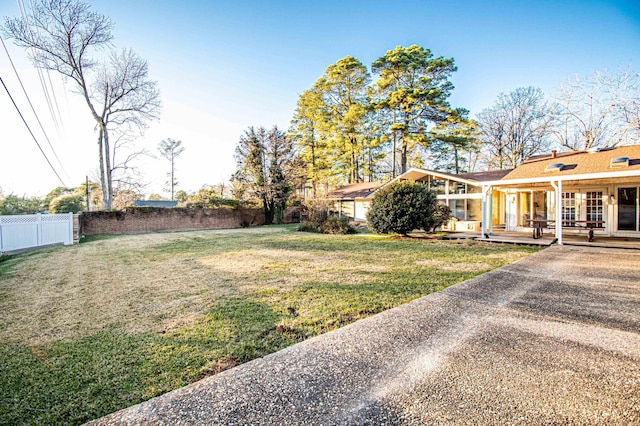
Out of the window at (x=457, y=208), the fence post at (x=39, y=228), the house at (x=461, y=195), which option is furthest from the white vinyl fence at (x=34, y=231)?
the window at (x=457, y=208)

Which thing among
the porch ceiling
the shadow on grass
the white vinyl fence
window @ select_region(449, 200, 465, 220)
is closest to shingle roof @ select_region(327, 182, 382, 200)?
window @ select_region(449, 200, 465, 220)

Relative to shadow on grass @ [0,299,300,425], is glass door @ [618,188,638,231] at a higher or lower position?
higher

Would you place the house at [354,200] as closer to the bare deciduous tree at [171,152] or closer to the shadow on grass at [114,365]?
the shadow on grass at [114,365]

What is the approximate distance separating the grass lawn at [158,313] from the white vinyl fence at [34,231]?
1409mm

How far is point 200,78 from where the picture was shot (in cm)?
1517

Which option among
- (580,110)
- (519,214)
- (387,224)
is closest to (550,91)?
(580,110)

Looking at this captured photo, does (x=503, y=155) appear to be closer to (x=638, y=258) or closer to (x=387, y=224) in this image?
(x=387, y=224)

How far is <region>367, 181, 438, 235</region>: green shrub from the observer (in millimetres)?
12195

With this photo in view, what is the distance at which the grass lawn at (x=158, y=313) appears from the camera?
2.24 metres

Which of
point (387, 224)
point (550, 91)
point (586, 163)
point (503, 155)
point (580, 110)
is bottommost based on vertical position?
point (387, 224)

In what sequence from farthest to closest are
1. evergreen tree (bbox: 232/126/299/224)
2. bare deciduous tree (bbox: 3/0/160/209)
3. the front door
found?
evergreen tree (bbox: 232/126/299/224), bare deciduous tree (bbox: 3/0/160/209), the front door

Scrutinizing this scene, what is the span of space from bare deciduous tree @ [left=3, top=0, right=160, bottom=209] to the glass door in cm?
2755

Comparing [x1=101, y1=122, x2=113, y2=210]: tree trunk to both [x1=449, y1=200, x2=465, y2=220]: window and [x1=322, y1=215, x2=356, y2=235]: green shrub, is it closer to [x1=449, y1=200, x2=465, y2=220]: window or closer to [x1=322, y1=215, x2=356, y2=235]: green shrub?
[x1=322, y1=215, x2=356, y2=235]: green shrub

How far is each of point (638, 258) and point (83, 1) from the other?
27.5m
